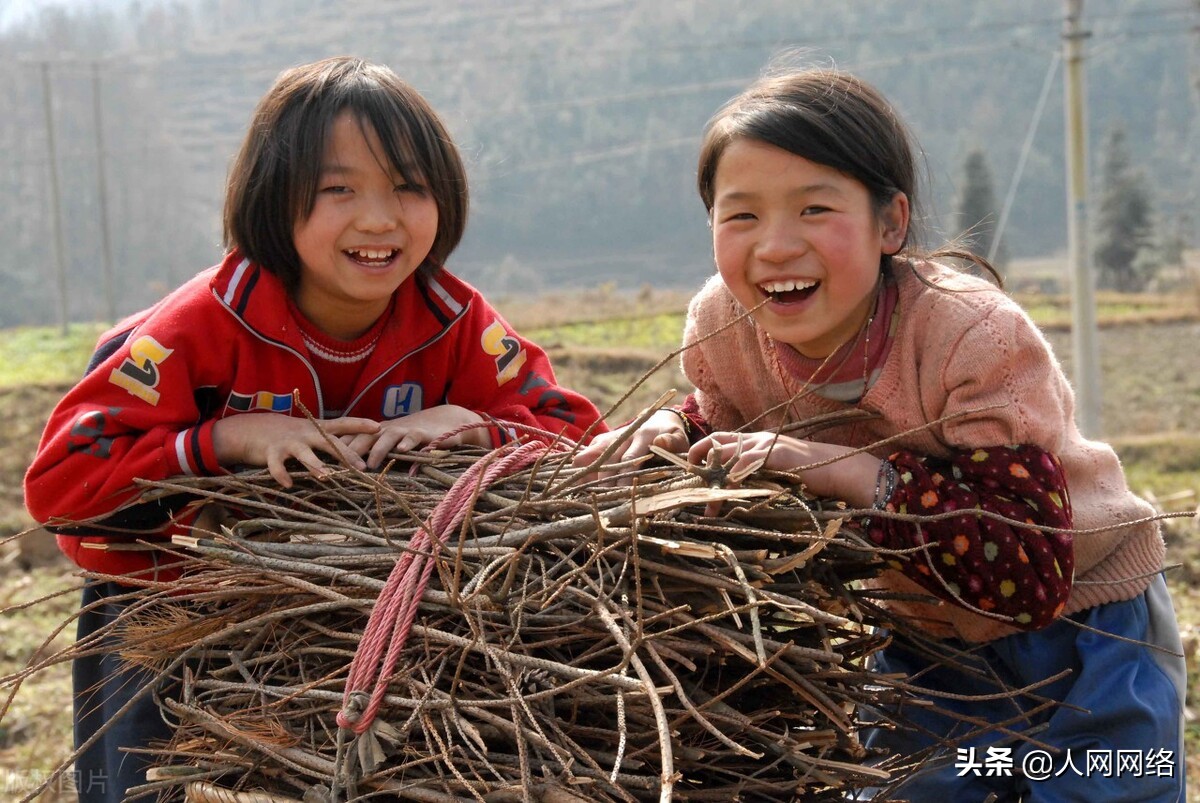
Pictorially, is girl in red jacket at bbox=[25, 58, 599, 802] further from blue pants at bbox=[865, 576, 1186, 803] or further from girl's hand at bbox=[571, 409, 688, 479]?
blue pants at bbox=[865, 576, 1186, 803]

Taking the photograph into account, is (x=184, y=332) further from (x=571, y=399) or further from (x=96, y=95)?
(x=96, y=95)

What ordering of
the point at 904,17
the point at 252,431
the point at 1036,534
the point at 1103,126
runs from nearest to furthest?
the point at 1036,534 → the point at 252,431 → the point at 1103,126 → the point at 904,17

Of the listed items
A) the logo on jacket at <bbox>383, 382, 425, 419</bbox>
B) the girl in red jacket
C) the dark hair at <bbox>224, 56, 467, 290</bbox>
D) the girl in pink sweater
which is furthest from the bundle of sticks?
the dark hair at <bbox>224, 56, 467, 290</bbox>

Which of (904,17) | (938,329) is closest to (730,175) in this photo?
(938,329)

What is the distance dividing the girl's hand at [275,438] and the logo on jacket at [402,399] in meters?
0.24

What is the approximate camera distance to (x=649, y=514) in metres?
1.60

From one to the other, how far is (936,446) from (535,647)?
2.39 feet

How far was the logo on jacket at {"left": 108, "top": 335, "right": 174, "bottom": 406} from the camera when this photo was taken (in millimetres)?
2070

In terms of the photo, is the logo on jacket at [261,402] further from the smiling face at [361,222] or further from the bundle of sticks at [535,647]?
the bundle of sticks at [535,647]

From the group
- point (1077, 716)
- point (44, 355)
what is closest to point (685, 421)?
point (1077, 716)

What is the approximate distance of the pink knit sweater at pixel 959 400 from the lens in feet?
5.97

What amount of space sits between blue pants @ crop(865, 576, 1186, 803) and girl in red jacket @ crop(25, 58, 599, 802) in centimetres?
86

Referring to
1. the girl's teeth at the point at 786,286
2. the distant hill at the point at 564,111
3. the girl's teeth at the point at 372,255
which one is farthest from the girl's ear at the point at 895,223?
the distant hill at the point at 564,111

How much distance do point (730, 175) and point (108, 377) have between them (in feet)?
3.67
